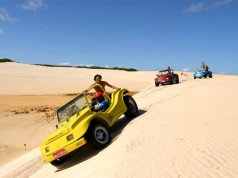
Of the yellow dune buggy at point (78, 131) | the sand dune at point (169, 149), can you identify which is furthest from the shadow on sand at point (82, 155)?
the yellow dune buggy at point (78, 131)

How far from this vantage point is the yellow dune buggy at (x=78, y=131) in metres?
9.76

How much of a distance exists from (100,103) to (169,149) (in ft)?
13.5

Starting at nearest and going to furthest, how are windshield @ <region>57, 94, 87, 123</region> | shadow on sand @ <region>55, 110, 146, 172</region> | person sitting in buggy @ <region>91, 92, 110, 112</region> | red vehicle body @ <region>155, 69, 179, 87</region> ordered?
shadow on sand @ <region>55, 110, 146, 172</region> → windshield @ <region>57, 94, 87, 123</region> → person sitting in buggy @ <region>91, 92, 110, 112</region> → red vehicle body @ <region>155, 69, 179, 87</region>

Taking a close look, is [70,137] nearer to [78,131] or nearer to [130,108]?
[78,131]

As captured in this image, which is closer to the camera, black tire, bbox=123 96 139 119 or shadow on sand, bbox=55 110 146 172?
shadow on sand, bbox=55 110 146 172

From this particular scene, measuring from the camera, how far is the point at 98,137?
10.0m

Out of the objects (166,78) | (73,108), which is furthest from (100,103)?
(166,78)

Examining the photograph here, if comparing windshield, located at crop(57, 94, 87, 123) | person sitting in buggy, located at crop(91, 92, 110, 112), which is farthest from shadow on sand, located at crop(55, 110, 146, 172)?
Result: windshield, located at crop(57, 94, 87, 123)

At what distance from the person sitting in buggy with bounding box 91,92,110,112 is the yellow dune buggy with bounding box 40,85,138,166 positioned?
0.16m

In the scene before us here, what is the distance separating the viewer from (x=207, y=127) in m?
9.41

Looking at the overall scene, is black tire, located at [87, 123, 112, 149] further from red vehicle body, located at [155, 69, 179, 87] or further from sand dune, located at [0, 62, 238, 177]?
A: red vehicle body, located at [155, 69, 179, 87]

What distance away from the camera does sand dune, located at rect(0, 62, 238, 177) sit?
690 cm

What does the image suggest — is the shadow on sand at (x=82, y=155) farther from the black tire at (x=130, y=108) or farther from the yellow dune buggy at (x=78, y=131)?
the black tire at (x=130, y=108)

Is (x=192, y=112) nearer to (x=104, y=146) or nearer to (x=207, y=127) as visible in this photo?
(x=207, y=127)
